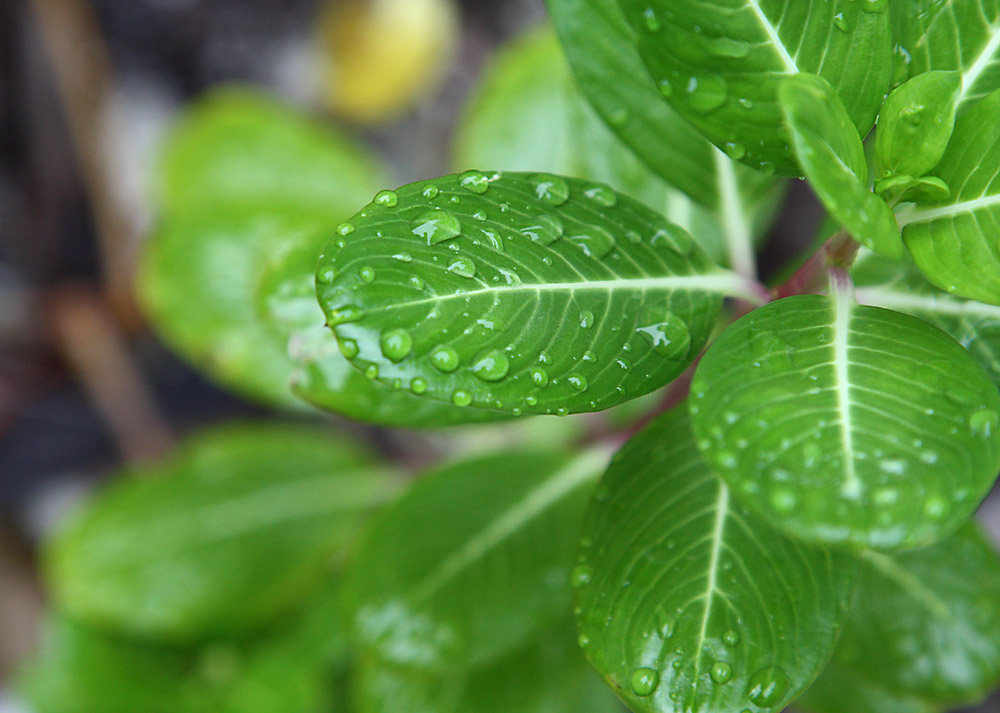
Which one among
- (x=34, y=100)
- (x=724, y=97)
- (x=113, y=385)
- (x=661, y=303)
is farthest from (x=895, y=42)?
(x=34, y=100)

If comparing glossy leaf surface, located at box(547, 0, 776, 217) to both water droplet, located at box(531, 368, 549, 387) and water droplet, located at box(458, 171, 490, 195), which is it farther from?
water droplet, located at box(531, 368, 549, 387)

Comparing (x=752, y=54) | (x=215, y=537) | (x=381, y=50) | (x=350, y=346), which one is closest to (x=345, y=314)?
(x=350, y=346)

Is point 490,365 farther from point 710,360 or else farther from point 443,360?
point 710,360

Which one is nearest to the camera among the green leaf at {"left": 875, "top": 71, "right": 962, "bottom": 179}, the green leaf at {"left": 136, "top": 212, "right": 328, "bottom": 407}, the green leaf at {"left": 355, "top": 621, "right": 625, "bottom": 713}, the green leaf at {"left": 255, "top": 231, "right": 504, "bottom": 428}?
the green leaf at {"left": 875, "top": 71, "right": 962, "bottom": 179}

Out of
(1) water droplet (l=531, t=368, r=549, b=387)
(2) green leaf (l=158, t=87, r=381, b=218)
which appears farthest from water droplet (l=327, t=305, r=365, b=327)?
(2) green leaf (l=158, t=87, r=381, b=218)

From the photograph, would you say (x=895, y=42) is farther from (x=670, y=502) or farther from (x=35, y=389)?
(x=35, y=389)

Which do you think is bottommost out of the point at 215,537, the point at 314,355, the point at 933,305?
the point at 215,537

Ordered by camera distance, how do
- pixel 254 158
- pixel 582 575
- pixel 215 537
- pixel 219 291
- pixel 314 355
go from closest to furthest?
1. pixel 582 575
2. pixel 314 355
3. pixel 219 291
4. pixel 215 537
5. pixel 254 158
